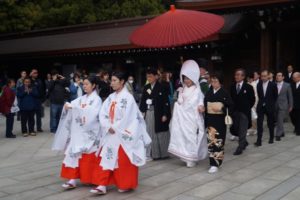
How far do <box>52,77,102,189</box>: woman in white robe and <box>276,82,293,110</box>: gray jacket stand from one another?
17.2 ft

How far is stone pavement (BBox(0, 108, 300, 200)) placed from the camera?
5.25 metres

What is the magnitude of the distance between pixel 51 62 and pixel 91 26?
2912mm

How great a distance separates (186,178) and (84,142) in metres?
1.66

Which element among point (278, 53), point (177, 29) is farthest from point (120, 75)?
point (278, 53)

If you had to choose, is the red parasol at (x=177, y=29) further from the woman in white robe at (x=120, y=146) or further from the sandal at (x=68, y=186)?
the sandal at (x=68, y=186)

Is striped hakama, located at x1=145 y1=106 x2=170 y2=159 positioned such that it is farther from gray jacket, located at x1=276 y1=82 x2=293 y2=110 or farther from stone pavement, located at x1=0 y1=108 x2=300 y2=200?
gray jacket, located at x1=276 y1=82 x2=293 y2=110

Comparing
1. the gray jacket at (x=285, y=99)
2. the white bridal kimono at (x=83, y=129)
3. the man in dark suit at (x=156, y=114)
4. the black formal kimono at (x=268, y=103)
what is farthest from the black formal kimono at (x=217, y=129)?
the gray jacket at (x=285, y=99)

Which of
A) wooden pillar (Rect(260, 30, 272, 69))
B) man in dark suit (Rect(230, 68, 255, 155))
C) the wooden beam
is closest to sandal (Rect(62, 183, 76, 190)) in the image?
man in dark suit (Rect(230, 68, 255, 155))

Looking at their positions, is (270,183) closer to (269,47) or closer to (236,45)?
(269,47)

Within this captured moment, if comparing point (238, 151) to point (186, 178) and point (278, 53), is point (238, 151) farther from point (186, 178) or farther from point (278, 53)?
point (278, 53)

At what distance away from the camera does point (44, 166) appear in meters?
7.07

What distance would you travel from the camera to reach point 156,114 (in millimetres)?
7250

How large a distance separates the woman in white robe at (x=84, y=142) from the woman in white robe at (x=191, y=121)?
1752 millimetres

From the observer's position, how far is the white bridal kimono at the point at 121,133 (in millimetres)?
5266
